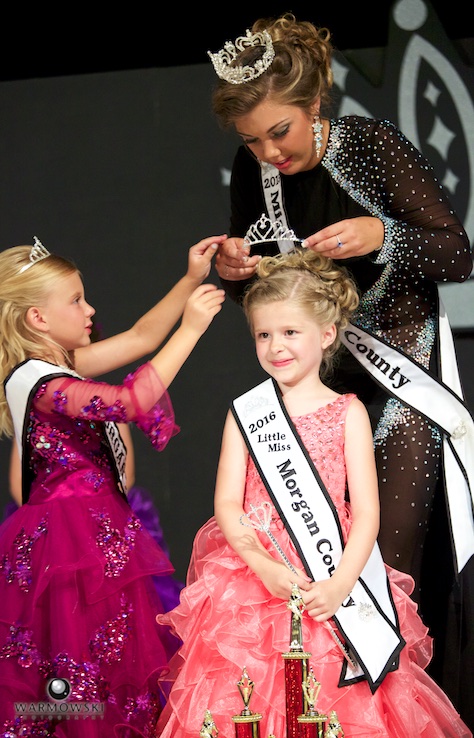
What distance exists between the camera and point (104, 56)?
11.4ft

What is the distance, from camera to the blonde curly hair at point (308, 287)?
7.59 feet

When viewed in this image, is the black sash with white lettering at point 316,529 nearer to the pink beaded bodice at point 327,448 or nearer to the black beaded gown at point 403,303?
the pink beaded bodice at point 327,448

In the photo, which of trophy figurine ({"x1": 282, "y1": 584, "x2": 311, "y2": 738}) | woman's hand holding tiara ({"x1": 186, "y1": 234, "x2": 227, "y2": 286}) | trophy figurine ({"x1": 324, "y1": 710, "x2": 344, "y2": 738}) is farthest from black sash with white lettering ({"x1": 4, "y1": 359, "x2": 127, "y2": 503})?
trophy figurine ({"x1": 324, "y1": 710, "x2": 344, "y2": 738})

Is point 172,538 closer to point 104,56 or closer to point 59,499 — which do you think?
point 59,499

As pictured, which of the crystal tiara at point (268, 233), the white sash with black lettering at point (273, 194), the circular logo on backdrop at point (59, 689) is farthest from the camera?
the white sash with black lettering at point (273, 194)

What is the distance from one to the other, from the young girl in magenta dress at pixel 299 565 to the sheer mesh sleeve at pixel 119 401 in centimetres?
16

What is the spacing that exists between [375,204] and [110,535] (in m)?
0.96

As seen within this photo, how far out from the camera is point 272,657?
2.06 m

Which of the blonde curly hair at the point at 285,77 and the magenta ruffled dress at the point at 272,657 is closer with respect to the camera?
the magenta ruffled dress at the point at 272,657

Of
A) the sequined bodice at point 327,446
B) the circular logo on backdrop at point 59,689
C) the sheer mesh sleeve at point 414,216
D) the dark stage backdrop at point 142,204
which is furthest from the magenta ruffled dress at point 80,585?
the dark stage backdrop at point 142,204

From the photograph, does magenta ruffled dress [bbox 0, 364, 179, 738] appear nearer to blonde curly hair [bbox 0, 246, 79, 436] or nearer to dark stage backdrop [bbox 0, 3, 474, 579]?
blonde curly hair [bbox 0, 246, 79, 436]

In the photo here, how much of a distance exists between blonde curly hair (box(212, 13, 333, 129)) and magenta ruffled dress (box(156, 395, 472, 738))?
0.71 metres

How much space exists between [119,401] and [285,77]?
814 millimetres

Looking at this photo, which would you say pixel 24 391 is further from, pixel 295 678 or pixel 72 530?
pixel 295 678
